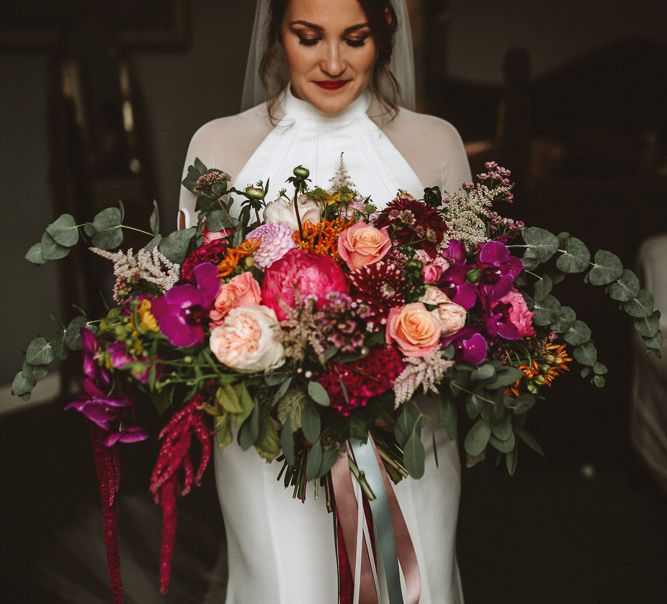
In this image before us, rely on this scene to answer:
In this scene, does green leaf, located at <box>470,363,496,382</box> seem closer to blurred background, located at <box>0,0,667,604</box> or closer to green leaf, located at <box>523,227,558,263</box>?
green leaf, located at <box>523,227,558,263</box>

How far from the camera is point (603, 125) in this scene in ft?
10.6

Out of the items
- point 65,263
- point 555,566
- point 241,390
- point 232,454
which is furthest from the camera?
point 65,263

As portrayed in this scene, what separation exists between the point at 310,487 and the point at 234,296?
580 millimetres

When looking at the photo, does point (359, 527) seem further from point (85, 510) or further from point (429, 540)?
point (85, 510)

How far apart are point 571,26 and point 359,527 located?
273 cm

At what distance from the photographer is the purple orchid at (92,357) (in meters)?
1.25

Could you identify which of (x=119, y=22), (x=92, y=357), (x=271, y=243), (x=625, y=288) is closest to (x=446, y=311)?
(x=271, y=243)

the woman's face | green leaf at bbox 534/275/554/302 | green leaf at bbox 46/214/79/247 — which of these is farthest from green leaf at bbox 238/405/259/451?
the woman's face

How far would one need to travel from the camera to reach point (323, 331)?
3.84 feet

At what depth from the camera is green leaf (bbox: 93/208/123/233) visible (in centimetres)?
139

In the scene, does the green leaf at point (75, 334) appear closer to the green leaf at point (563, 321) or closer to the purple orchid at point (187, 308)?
the purple orchid at point (187, 308)

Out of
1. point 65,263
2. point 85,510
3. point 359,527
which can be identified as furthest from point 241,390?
point 65,263

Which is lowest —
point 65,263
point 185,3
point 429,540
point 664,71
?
point 65,263

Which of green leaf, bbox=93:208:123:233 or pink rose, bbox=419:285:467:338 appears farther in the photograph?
green leaf, bbox=93:208:123:233
